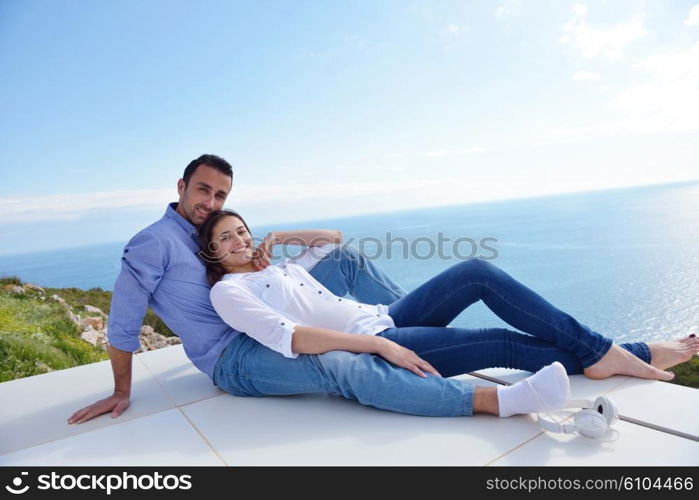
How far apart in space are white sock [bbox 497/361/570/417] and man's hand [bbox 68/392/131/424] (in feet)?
4.73

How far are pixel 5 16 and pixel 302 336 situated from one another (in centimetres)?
242

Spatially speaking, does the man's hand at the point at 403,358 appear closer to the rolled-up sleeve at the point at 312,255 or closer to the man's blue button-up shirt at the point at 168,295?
the man's blue button-up shirt at the point at 168,295

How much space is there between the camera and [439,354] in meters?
1.46

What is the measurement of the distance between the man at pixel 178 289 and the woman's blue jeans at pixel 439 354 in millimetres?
26

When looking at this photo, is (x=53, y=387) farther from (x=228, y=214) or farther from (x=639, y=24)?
(x=639, y=24)

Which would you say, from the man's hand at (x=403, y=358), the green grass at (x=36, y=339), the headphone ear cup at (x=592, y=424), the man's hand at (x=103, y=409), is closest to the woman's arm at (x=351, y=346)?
the man's hand at (x=403, y=358)

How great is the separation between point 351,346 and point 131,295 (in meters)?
0.84

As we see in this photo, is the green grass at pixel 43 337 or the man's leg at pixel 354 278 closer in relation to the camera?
the man's leg at pixel 354 278

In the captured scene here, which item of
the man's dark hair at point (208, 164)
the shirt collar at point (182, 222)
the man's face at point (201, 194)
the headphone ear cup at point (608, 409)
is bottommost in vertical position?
the headphone ear cup at point (608, 409)

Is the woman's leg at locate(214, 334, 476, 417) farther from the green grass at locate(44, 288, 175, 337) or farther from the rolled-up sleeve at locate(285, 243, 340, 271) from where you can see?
the green grass at locate(44, 288, 175, 337)

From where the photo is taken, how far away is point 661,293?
30.0ft

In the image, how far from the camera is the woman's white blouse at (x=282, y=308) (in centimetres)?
131

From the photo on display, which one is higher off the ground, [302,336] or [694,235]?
[302,336]
